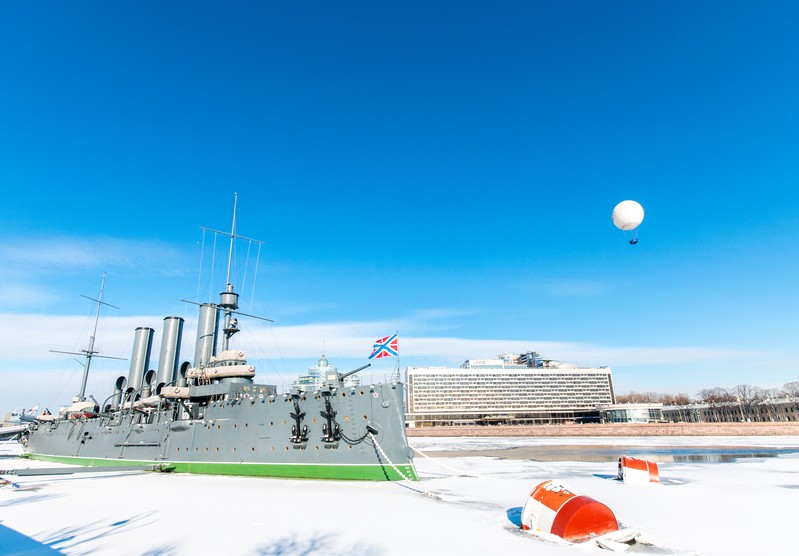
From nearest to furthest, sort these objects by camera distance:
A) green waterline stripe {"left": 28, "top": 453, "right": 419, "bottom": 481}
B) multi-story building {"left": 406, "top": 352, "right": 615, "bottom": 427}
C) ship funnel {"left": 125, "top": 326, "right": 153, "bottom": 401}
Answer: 1. green waterline stripe {"left": 28, "top": 453, "right": 419, "bottom": 481}
2. ship funnel {"left": 125, "top": 326, "right": 153, "bottom": 401}
3. multi-story building {"left": 406, "top": 352, "right": 615, "bottom": 427}

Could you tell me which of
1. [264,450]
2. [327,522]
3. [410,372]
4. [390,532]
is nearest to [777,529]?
[390,532]

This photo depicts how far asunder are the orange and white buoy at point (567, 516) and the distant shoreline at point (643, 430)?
6675 centimetres

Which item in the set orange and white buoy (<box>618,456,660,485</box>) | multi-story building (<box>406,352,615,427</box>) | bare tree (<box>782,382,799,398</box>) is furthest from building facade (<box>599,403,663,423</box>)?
orange and white buoy (<box>618,456,660,485</box>)

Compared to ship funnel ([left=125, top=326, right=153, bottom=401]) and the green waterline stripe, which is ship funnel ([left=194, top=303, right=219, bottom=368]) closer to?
the green waterline stripe

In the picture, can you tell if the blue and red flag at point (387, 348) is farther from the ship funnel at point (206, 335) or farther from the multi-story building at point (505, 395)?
the multi-story building at point (505, 395)

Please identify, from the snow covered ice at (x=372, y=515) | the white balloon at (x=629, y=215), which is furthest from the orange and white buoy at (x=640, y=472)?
the white balloon at (x=629, y=215)

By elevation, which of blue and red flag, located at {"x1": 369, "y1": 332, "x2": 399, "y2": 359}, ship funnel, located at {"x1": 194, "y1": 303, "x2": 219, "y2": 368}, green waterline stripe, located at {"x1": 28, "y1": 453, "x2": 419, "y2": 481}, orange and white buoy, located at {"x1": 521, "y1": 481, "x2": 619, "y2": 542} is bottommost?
green waterline stripe, located at {"x1": 28, "y1": 453, "x2": 419, "y2": 481}

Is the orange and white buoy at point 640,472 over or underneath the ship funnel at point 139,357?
underneath

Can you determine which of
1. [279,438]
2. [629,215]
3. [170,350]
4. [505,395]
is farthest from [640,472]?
[505,395]

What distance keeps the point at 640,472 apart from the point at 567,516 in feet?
36.3

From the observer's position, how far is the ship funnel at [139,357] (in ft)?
115

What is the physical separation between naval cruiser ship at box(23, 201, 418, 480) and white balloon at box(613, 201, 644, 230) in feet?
38.2

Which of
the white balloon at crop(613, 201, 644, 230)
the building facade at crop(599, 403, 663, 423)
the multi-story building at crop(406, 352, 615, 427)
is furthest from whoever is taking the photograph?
the multi-story building at crop(406, 352, 615, 427)

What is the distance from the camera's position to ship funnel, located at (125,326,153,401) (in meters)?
34.9
